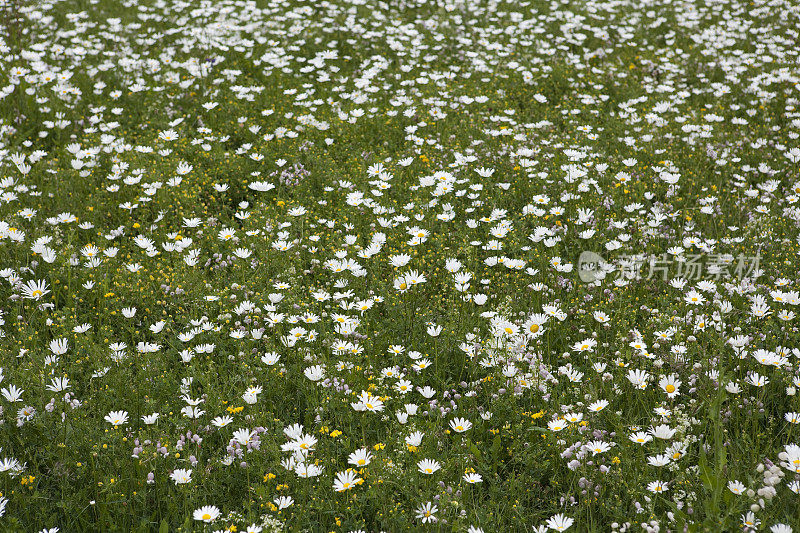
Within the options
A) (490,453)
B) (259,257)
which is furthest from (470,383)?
(259,257)

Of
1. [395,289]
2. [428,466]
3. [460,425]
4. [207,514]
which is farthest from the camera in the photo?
[395,289]

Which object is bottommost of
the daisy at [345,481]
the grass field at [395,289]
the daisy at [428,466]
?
the grass field at [395,289]

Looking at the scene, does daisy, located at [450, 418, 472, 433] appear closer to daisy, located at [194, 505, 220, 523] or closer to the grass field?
the grass field

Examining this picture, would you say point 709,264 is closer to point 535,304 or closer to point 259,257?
point 535,304

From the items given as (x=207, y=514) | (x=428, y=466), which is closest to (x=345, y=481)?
(x=428, y=466)

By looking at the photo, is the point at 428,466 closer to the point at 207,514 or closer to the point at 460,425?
the point at 460,425

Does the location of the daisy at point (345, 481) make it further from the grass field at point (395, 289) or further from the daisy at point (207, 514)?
the daisy at point (207, 514)

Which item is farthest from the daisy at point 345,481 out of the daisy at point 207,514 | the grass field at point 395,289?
the daisy at point 207,514

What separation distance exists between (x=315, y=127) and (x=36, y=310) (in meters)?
3.32

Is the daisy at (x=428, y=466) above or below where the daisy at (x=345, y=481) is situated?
below

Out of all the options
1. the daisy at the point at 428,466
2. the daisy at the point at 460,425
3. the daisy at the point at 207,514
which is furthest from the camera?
the daisy at the point at 460,425

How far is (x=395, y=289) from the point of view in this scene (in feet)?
14.3

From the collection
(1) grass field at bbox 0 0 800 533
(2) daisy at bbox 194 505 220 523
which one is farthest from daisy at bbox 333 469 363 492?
(2) daisy at bbox 194 505 220 523

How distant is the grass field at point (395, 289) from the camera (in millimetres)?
2908
